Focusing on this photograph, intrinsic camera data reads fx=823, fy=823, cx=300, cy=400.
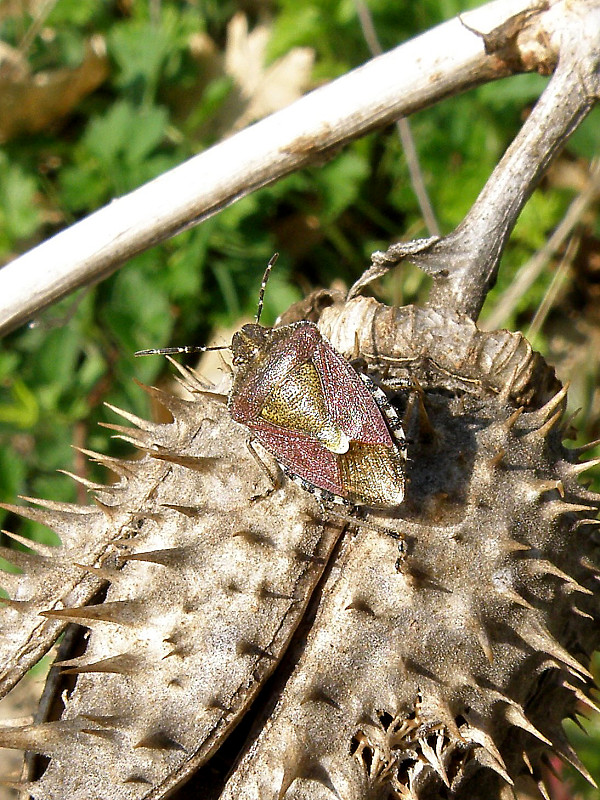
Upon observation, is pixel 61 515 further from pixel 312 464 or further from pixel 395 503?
pixel 395 503

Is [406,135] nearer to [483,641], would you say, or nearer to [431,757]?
[483,641]

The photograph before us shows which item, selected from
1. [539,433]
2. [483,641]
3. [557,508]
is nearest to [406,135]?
[539,433]

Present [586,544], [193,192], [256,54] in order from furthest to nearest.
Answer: [256,54] < [193,192] < [586,544]

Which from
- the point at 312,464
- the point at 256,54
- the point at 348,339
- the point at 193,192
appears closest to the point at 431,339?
the point at 348,339

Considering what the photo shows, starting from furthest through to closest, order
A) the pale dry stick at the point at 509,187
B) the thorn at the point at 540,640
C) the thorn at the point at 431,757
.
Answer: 1. the pale dry stick at the point at 509,187
2. the thorn at the point at 540,640
3. the thorn at the point at 431,757

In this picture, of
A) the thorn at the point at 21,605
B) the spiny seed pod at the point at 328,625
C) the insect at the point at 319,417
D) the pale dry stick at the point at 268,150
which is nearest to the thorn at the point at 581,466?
the spiny seed pod at the point at 328,625

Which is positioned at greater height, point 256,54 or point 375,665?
point 256,54

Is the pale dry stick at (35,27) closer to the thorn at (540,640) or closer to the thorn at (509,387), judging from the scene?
the thorn at (509,387)
